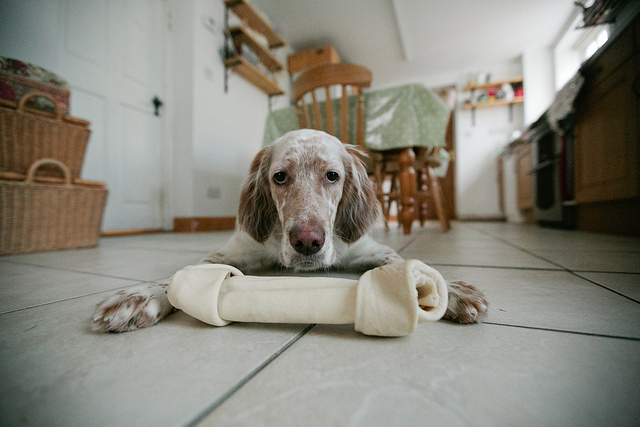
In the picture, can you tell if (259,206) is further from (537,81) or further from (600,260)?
(537,81)

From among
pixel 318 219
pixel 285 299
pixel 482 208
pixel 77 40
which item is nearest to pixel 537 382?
pixel 285 299

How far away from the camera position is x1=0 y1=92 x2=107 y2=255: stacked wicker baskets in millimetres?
1785

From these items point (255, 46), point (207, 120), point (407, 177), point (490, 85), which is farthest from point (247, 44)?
point (490, 85)

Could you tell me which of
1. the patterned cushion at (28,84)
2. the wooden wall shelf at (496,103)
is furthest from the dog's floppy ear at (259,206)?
the wooden wall shelf at (496,103)

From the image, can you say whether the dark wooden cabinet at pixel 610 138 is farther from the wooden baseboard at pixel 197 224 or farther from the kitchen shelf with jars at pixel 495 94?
the wooden baseboard at pixel 197 224

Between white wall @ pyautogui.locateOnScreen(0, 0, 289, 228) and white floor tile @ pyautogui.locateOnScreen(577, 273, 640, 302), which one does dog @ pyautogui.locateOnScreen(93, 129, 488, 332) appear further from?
white wall @ pyautogui.locateOnScreen(0, 0, 289, 228)

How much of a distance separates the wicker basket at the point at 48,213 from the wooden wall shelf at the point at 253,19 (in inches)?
135

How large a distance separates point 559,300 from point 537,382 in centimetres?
49

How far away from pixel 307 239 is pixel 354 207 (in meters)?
0.48

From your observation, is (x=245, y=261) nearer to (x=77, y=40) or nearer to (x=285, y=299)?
(x=285, y=299)

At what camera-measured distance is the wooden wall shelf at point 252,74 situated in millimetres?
4132

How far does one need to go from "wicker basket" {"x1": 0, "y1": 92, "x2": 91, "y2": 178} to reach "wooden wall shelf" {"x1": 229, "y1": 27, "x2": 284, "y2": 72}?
2849mm

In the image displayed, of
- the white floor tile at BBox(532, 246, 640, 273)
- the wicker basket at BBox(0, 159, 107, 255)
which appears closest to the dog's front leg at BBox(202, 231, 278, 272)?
the white floor tile at BBox(532, 246, 640, 273)

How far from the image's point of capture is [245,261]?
3.93 ft
